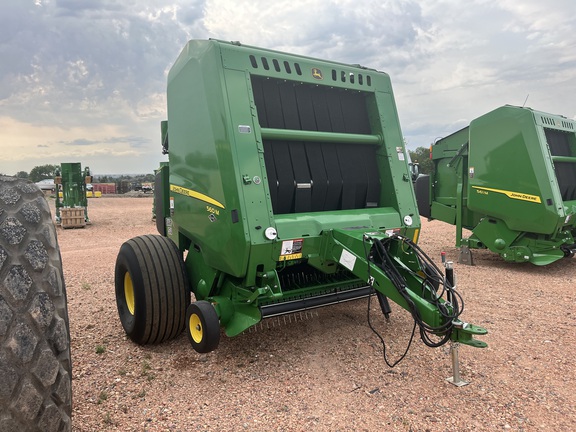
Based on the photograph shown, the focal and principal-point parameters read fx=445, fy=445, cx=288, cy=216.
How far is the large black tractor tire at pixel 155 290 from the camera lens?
371 cm

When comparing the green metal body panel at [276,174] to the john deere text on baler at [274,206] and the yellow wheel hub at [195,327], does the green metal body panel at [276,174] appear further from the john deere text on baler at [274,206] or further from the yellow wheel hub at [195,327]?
the yellow wheel hub at [195,327]

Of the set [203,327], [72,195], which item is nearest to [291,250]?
[203,327]

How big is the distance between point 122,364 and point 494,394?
8.99ft

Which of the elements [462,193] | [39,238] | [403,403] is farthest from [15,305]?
[462,193]

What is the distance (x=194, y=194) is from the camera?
3814 millimetres

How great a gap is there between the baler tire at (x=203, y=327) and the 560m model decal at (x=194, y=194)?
774 mm

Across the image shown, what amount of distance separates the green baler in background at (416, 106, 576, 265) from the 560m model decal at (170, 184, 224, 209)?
527cm

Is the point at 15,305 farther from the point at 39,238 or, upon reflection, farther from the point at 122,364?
the point at 122,364

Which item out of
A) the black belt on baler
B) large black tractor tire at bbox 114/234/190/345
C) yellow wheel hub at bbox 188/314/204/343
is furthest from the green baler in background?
yellow wheel hub at bbox 188/314/204/343

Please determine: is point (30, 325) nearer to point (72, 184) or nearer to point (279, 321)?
point (279, 321)

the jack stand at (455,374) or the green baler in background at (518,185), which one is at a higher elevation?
the green baler in background at (518,185)

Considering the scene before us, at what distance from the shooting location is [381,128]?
4.13 m

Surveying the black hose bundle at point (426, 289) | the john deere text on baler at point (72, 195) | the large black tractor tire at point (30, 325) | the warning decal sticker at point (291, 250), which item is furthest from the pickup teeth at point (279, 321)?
the john deere text on baler at point (72, 195)

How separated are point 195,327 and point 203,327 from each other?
19 centimetres
